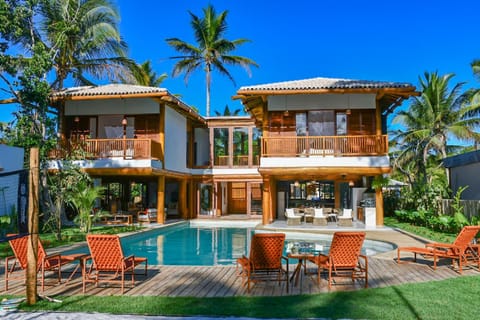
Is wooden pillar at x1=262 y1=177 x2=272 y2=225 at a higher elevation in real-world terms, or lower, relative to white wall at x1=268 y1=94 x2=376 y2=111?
lower

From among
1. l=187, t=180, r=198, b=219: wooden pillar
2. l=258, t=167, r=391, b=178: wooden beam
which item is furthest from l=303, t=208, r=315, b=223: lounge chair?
l=187, t=180, r=198, b=219: wooden pillar

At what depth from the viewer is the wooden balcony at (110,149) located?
1723 centimetres

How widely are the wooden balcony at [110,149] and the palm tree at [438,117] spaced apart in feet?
56.1

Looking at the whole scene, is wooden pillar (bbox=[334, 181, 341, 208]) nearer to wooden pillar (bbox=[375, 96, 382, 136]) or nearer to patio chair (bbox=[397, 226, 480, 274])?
wooden pillar (bbox=[375, 96, 382, 136])

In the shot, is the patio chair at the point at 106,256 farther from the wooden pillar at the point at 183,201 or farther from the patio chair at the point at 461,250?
the wooden pillar at the point at 183,201

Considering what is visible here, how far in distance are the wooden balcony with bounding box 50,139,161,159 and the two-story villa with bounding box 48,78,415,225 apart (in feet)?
0.14

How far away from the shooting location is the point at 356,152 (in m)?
16.5

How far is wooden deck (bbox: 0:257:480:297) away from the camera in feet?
20.4

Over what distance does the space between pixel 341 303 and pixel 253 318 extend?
4.33ft

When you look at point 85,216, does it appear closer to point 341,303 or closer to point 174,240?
point 174,240

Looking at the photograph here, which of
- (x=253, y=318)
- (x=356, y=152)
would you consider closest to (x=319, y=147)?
(x=356, y=152)

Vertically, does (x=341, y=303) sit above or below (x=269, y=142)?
below

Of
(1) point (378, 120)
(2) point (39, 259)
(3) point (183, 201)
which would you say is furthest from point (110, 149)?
(2) point (39, 259)

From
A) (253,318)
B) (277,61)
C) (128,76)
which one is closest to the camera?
(253,318)
